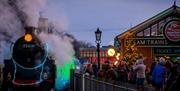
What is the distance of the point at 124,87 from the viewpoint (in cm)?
1336

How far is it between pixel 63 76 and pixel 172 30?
1311 cm

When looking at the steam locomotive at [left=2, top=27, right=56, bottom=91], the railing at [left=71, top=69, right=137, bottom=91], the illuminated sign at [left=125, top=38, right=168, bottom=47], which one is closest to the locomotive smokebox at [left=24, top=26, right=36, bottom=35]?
the steam locomotive at [left=2, top=27, right=56, bottom=91]

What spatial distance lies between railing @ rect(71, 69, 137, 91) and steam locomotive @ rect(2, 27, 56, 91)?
192 centimetres

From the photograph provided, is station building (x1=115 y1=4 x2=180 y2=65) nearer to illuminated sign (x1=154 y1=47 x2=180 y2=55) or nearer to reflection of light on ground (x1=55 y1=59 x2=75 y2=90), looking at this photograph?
illuminated sign (x1=154 y1=47 x2=180 y2=55)

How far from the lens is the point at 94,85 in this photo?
68.6 feet

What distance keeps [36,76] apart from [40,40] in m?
1.83

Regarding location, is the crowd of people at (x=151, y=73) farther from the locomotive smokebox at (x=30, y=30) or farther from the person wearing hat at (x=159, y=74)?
the locomotive smokebox at (x=30, y=30)

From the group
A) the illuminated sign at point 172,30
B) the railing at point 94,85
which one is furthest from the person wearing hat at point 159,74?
the illuminated sign at point 172,30

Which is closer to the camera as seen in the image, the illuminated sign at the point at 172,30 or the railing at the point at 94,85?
the railing at the point at 94,85

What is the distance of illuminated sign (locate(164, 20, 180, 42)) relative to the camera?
43.2 metres

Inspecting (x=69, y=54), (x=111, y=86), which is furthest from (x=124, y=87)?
(x=69, y=54)

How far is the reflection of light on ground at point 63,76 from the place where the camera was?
31922 millimetres

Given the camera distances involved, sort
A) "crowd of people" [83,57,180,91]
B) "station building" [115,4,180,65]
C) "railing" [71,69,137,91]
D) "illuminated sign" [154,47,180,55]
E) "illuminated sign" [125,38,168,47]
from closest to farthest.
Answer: "railing" [71,69,137,91], "crowd of people" [83,57,180,91], "station building" [115,4,180,65], "illuminated sign" [125,38,168,47], "illuminated sign" [154,47,180,55]

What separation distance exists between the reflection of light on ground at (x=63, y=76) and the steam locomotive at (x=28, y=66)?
12.8 ft
